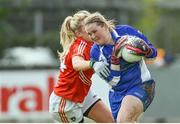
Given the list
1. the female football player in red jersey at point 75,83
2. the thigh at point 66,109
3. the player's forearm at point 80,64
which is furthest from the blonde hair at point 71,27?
the thigh at point 66,109

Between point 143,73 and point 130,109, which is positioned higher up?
point 143,73

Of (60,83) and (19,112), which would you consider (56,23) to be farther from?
(60,83)

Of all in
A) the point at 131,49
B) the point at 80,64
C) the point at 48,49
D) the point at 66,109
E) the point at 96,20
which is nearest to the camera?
the point at 131,49

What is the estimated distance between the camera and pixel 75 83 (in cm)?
1105

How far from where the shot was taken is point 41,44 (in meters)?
48.9

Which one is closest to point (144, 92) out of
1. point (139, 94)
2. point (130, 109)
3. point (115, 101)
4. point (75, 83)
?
point (139, 94)

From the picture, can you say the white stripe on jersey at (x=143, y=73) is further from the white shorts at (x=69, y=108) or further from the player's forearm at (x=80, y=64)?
the white shorts at (x=69, y=108)

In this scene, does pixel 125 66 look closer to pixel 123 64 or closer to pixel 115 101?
pixel 123 64

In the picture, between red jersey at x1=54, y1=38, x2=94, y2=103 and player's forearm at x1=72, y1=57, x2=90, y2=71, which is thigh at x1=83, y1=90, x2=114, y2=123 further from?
player's forearm at x1=72, y1=57, x2=90, y2=71

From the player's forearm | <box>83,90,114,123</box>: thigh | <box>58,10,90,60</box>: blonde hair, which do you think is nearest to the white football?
the player's forearm

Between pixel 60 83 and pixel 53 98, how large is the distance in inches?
9.0

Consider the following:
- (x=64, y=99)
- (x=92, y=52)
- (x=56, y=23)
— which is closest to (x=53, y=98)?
(x=64, y=99)

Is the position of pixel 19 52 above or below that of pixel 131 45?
below

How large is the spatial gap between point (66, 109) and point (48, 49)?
117 feet
